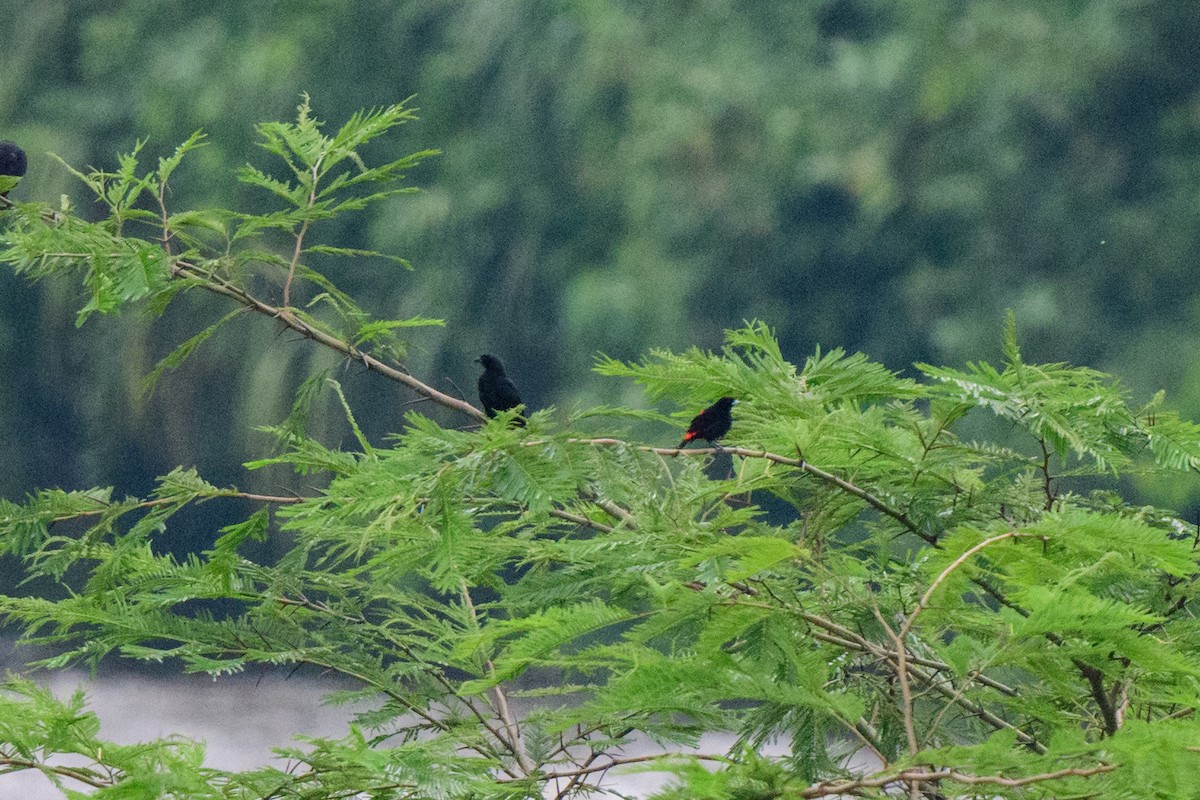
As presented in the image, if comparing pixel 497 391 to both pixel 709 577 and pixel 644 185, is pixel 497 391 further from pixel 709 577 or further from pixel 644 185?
pixel 644 185

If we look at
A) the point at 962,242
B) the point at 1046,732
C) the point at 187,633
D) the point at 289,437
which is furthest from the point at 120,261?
the point at 962,242

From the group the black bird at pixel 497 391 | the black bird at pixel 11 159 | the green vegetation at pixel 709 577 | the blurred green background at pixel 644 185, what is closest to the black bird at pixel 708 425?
the green vegetation at pixel 709 577

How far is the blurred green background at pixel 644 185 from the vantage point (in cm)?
643

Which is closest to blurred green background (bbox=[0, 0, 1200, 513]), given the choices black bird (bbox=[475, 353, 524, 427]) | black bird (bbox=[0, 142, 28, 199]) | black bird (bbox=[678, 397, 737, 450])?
black bird (bbox=[0, 142, 28, 199])

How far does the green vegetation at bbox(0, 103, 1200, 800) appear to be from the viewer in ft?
2.25

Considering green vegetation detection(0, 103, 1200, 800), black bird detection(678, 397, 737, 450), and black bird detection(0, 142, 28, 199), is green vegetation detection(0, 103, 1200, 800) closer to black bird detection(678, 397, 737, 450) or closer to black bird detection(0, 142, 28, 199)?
black bird detection(678, 397, 737, 450)

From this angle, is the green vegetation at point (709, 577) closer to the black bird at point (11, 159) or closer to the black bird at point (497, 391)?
the black bird at point (497, 391)

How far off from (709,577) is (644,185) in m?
6.28

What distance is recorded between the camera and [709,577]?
2.30 feet

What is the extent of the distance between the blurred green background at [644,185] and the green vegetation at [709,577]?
4996 millimetres

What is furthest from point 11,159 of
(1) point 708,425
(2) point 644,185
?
(2) point 644,185

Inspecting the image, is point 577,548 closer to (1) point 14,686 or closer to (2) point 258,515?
(2) point 258,515

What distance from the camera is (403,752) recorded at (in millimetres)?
999

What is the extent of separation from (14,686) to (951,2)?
629cm
